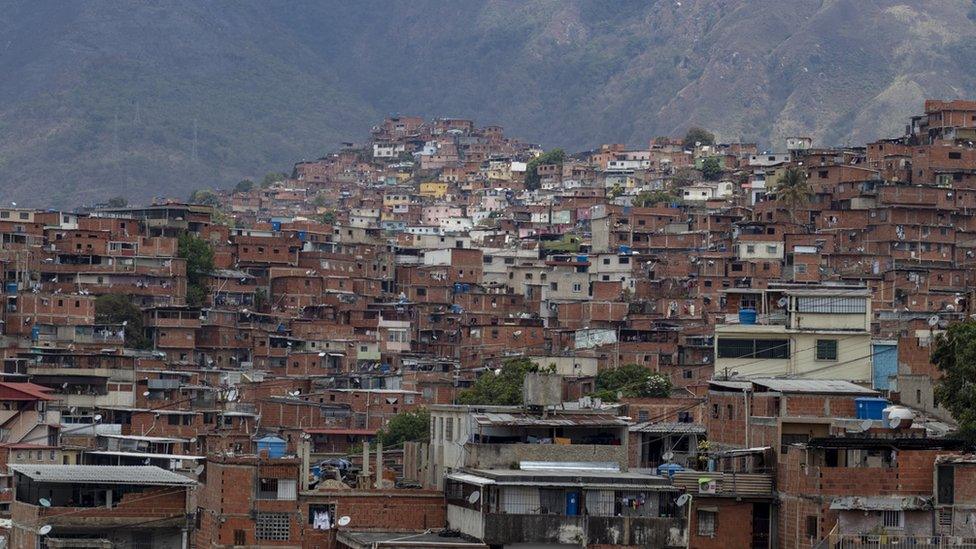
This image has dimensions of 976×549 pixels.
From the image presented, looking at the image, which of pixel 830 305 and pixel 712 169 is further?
pixel 712 169

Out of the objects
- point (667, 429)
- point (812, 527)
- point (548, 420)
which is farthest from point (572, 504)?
→ point (667, 429)

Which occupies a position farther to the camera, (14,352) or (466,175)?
(466,175)

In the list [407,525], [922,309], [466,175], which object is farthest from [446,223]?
[407,525]

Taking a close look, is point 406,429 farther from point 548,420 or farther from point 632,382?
point 548,420

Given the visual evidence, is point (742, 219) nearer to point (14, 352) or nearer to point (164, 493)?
point (14, 352)

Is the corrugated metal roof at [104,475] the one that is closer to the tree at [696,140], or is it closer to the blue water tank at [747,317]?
the blue water tank at [747,317]

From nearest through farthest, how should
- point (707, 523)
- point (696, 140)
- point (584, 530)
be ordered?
point (707, 523) < point (584, 530) < point (696, 140)
